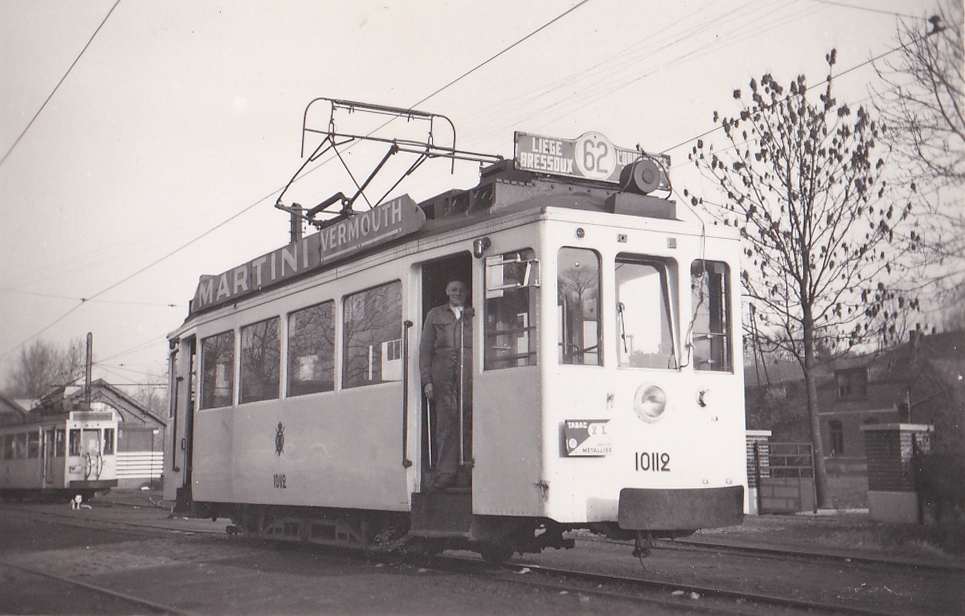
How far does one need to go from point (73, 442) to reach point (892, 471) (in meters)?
25.0

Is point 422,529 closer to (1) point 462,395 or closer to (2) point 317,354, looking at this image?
(1) point 462,395

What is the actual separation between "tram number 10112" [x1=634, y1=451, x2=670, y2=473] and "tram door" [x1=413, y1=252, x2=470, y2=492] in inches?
51.7

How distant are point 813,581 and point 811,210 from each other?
1094cm

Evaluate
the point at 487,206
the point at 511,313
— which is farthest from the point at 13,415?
the point at 511,313

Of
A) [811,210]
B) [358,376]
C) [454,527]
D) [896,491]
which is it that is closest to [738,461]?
[454,527]

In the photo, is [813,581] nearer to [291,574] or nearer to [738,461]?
[738,461]

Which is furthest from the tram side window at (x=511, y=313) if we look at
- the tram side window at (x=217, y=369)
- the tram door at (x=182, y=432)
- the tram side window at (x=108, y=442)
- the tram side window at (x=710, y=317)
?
the tram side window at (x=108, y=442)

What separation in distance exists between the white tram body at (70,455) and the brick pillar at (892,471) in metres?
24.1

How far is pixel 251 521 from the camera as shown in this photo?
38.7 feet

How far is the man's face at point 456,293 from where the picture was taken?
8.20 m

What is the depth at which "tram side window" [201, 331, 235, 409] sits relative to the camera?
11961 millimetres

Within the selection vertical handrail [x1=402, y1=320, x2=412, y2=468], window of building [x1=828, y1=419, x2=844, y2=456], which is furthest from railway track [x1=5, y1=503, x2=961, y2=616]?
window of building [x1=828, y1=419, x2=844, y2=456]

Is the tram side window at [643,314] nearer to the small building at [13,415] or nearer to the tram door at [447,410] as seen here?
the tram door at [447,410]

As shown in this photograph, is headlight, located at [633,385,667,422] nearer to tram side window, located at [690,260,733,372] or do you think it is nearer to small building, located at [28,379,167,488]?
tram side window, located at [690,260,733,372]
